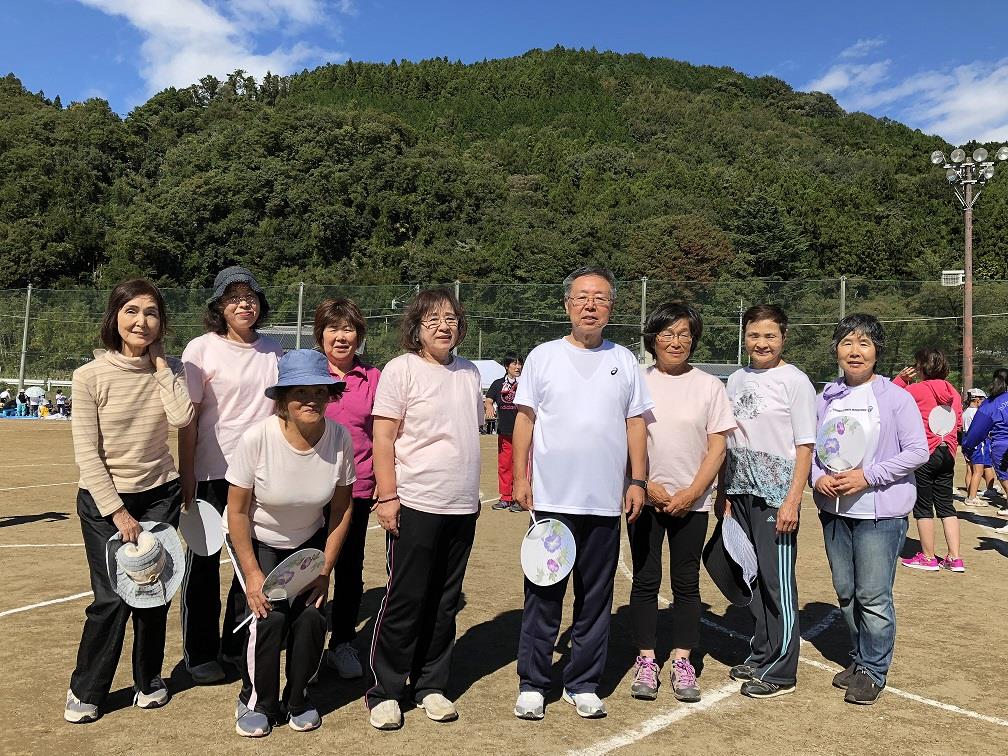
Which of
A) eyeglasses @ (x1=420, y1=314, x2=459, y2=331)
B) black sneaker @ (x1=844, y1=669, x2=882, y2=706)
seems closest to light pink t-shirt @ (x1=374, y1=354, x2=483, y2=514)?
eyeglasses @ (x1=420, y1=314, x2=459, y2=331)

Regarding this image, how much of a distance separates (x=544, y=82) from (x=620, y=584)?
118 m

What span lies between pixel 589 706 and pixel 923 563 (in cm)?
471

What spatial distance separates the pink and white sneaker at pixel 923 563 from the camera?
7.34 meters

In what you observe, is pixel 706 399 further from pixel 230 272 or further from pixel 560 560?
pixel 230 272

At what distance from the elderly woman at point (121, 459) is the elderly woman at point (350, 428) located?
2.61 feet

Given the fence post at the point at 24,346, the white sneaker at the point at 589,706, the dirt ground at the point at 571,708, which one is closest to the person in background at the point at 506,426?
the dirt ground at the point at 571,708

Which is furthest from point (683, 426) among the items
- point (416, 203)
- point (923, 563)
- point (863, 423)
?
point (416, 203)

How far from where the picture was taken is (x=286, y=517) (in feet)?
12.2

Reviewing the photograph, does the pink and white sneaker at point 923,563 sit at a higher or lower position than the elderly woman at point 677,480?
lower

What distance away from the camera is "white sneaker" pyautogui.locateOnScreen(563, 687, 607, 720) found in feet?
12.9

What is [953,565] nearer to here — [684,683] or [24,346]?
[684,683]

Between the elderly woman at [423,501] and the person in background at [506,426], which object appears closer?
the elderly woman at [423,501]

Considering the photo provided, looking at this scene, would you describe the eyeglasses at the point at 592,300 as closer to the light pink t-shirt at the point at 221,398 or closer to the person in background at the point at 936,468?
the light pink t-shirt at the point at 221,398

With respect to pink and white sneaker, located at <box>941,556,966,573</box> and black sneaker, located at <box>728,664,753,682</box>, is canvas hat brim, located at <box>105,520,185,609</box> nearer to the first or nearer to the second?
black sneaker, located at <box>728,664,753,682</box>
